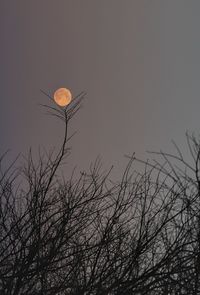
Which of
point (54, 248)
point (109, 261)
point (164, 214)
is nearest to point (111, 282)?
point (109, 261)

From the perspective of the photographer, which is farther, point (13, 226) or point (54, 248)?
point (13, 226)

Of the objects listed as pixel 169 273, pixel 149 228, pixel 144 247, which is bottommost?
pixel 169 273

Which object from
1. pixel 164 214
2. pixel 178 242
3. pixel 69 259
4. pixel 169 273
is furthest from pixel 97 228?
pixel 169 273

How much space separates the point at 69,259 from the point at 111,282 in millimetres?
860

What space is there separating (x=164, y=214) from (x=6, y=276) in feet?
6.55

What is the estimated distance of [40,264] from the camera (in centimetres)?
471

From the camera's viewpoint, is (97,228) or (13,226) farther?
(97,228)

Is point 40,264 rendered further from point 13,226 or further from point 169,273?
point 169,273

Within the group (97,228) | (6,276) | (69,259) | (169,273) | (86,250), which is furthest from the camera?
(97,228)

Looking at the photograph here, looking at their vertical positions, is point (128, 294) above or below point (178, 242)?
below

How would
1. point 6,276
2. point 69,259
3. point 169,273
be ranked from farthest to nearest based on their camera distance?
point 69,259, point 6,276, point 169,273

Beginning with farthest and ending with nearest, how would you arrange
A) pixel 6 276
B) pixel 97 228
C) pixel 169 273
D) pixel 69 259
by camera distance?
pixel 97 228
pixel 69 259
pixel 6 276
pixel 169 273

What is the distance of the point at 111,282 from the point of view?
4.69 meters

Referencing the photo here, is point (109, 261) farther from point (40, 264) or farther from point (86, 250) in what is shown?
point (40, 264)
